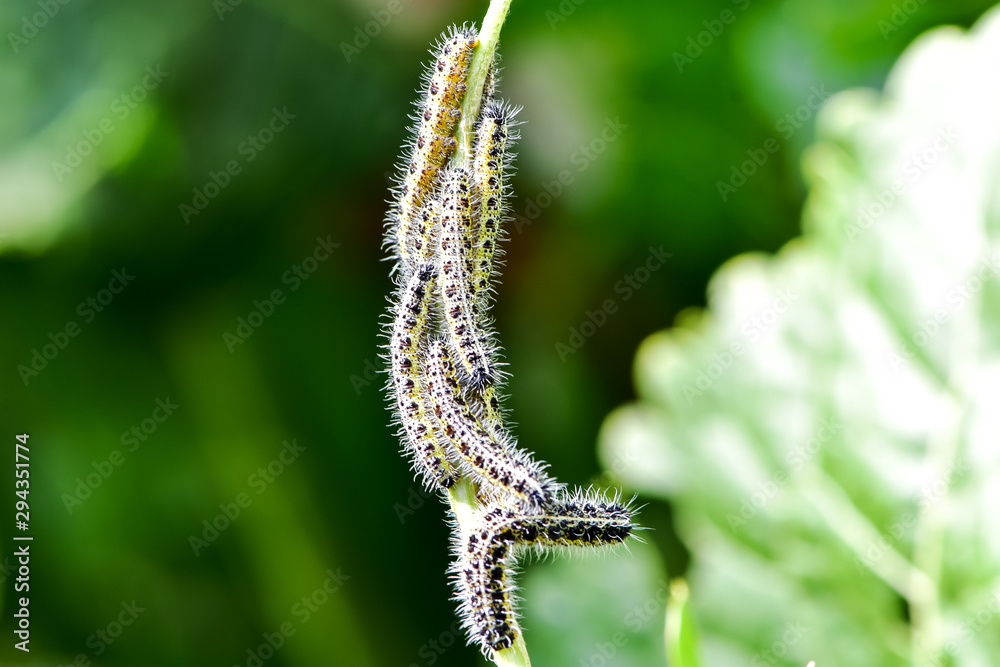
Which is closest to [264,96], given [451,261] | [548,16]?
[548,16]

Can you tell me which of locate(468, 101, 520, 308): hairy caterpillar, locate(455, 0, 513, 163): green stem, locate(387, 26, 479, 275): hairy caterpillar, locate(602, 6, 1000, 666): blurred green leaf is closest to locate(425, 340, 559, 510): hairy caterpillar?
locate(468, 101, 520, 308): hairy caterpillar

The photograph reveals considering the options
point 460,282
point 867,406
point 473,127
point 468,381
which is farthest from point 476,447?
point 867,406

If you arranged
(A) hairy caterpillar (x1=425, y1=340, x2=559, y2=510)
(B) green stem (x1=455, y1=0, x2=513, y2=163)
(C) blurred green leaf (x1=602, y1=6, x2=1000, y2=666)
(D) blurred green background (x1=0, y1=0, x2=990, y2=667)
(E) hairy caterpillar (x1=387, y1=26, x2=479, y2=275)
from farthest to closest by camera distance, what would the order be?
(D) blurred green background (x1=0, y1=0, x2=990, y2=667), (C) blurred green leaf (x1=602, y1=6, x2=1000, y2=666), (E) hairy caterpillar (x1=387, y1=26, x2=479, y2=275), (A) hairy caterpillar (x1=425, y1=340, x2=559, y2=510), (B) green stem (x1=455, y1=0, x2=513, y2=163)

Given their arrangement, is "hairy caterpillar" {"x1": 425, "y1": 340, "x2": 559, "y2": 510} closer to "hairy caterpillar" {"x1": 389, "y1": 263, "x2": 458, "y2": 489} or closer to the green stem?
"hairy caterpillar" {"x1": 389, "y1": 263, "x2": 458, "y2": 489}

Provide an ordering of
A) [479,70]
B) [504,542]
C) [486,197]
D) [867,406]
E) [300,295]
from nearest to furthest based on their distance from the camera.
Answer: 1. [479,70]
2. [504,542]
3. [486,197]
4. [867,406]
5. [300,295]

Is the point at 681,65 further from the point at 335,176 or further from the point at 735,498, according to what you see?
the point at 735,498

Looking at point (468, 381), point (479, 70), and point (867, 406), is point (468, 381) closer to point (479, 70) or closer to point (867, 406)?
point (479, 70)
